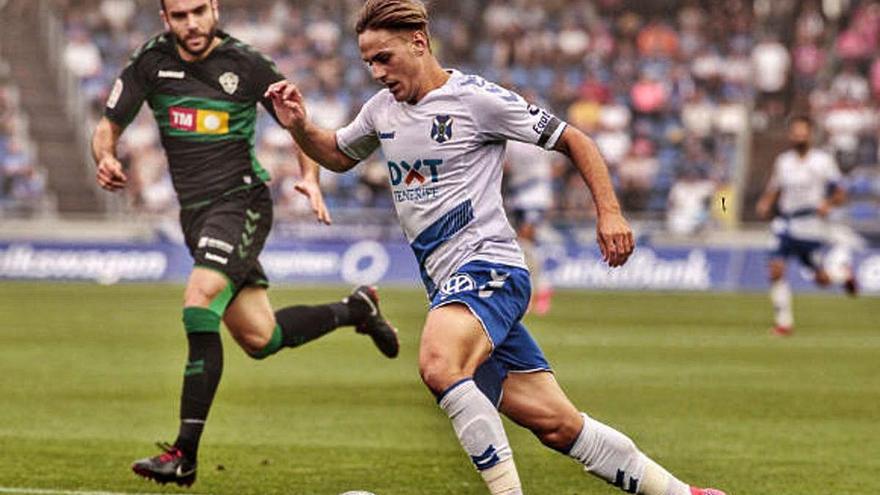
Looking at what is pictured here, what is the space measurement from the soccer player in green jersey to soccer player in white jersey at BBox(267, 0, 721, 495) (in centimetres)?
226

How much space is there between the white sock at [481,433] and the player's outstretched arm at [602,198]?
72 cm

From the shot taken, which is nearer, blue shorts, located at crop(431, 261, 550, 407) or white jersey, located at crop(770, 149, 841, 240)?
blue shorts, located at crop(431, 261, 550, 407)

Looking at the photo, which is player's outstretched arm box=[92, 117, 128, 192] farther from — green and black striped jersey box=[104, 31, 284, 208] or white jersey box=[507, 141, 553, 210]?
white jersey box=[507, 141, 553, 210]

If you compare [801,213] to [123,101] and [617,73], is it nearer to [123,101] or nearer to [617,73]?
[123,101]

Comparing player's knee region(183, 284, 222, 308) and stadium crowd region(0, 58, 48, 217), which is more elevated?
player's knee region(183, 284, 222, 308)

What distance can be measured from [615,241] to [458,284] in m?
0.70

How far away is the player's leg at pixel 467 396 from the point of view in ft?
21.9

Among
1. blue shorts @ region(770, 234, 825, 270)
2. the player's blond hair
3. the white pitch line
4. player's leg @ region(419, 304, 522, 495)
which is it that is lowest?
blue shorts @ region(770, 234, 825, 270)

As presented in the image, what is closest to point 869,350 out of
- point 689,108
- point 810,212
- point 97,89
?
point 810,212

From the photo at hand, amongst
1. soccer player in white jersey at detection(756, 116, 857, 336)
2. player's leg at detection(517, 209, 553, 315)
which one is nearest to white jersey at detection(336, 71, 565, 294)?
soccer player in white jersey at detection(756, 116, 857, 336)

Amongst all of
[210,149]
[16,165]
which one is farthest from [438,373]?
[16,165]

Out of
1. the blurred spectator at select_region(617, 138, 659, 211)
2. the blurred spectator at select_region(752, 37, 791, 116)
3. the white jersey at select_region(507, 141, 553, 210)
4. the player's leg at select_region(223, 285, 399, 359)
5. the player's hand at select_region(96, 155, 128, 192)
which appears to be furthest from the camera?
the blurred spectator at select_region(752, 37, 791, 116)

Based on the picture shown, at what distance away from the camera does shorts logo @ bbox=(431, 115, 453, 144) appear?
279 inches

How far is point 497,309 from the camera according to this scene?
693cm
